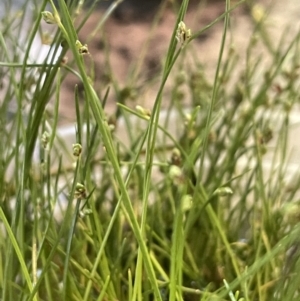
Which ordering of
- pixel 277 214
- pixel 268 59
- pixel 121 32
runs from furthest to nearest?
pixel 121 32 → pixel 268 59 → pixel 277 214

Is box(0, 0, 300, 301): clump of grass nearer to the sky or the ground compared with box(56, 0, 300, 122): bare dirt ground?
nearer to the ground

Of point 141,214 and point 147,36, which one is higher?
point 147,36

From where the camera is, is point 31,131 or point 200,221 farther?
point 200,221

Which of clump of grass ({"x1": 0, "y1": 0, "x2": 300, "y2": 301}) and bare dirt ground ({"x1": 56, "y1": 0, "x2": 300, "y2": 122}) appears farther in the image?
bare dirt ground ({"x1": 56, "y1": 0, "x2": 300, "y2": 122})

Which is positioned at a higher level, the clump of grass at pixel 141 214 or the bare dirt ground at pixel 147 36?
the bare dirt ground at pixel 147 36

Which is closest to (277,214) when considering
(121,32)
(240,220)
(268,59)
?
(240,220)

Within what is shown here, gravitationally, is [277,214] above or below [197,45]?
below

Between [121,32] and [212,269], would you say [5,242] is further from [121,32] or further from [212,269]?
Answer: [121,32]

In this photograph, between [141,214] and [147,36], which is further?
[147,36]

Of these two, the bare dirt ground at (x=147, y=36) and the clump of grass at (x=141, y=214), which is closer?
the clump of grass at (x=141, y=214)

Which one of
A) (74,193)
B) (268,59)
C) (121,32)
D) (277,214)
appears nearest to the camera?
(74,193)
